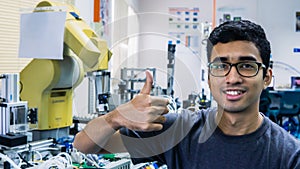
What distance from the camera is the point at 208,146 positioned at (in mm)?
1073

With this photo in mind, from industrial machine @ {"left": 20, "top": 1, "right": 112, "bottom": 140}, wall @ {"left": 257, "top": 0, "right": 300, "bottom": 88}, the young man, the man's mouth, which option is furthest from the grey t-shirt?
wall @ {"left": 257, "top": 0, "right": 300, "bottom": 88}

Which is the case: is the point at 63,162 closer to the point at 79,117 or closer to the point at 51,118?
the point at 51,118

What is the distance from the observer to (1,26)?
7.33ft

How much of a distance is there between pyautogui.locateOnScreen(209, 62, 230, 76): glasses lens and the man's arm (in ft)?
0.74

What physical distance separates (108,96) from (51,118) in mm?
295

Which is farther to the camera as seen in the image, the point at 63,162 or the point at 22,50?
the point at 22,50

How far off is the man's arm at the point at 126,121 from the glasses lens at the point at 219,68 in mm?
225

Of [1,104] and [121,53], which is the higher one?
[121,53]

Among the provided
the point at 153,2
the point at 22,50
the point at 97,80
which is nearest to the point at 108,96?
the point at 97,80

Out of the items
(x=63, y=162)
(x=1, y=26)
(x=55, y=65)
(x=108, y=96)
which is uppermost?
(x=1, y=26)

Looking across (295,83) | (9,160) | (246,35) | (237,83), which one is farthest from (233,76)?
(295,83)

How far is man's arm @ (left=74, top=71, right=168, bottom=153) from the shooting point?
906 mm

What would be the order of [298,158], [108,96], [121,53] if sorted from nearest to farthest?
[298,158], [121,53], [108,96]

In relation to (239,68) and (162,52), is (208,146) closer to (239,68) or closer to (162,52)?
(239,68)
